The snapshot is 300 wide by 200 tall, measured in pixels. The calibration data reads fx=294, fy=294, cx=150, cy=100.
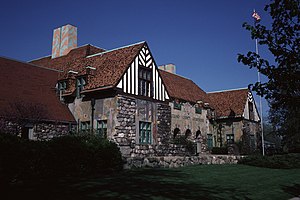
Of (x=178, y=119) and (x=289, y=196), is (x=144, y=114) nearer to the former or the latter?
(x=178, y=119)

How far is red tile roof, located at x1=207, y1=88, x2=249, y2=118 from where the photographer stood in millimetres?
30016

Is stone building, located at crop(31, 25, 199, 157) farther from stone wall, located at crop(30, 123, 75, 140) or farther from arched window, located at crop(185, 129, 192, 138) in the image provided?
arched window, located at crop(185, 129, 192, 138)

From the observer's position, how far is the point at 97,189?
787cm

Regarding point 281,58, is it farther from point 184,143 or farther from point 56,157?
point 184,143

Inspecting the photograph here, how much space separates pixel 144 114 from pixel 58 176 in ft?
31.2

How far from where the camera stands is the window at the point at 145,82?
19594mm

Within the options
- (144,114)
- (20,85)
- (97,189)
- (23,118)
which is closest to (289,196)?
(97,189)

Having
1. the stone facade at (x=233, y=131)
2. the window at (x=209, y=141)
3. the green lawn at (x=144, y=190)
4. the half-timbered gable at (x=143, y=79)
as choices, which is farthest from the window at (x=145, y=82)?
the stone facade at (x=233, y=131)

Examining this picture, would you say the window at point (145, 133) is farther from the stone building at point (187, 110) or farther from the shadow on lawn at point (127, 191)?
the shadow on lawn at point (127, 191)

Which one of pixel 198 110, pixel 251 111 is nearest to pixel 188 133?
pixel 198 110

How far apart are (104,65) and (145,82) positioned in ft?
9.92

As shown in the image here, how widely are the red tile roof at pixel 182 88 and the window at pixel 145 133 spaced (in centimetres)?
600

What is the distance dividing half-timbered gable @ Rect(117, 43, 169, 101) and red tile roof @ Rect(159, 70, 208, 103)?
420 cm

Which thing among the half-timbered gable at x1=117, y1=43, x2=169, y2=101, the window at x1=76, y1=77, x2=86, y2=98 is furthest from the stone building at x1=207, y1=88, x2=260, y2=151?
the window at x1=76, y1=77, x2=86, y2=98
